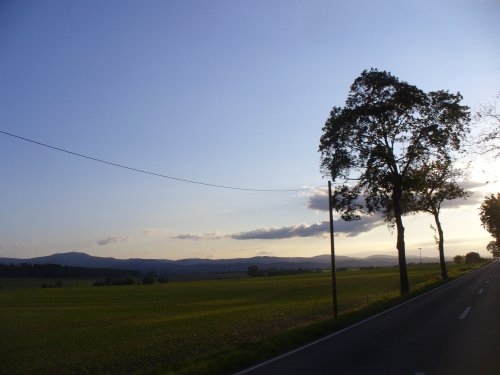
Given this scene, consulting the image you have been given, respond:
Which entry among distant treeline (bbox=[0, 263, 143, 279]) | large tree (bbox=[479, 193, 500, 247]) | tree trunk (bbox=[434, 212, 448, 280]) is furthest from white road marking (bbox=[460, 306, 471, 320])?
distant treeline (bbox=[0, 263, 143, 279])

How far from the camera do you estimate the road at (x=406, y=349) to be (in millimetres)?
10305

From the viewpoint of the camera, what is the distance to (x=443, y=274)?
5241 cm

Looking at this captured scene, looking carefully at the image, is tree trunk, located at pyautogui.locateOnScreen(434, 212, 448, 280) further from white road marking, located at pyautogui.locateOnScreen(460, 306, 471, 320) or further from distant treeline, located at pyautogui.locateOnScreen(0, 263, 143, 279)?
distant treeline, located at pyautogui.locateOnScreen(0, 263, 143, 279)

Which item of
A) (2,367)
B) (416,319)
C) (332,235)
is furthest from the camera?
(332,235)

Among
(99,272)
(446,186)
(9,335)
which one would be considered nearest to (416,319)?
(9,335)

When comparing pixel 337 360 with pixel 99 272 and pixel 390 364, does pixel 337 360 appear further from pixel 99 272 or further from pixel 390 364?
pixel 99 272

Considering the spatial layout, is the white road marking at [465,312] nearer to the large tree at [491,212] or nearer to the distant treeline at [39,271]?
the large tree at [491,212]

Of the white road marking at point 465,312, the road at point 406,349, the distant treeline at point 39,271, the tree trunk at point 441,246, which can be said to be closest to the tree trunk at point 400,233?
the white road marking at point 465,312

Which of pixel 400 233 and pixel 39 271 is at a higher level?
pixel 400 233

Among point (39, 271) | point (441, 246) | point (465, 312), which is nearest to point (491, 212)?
point (441, 246)

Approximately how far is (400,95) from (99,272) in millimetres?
182851

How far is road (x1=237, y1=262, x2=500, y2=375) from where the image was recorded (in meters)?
→ 10.3

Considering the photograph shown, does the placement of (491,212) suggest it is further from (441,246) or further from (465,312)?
(465,312)

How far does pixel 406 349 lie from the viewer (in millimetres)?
12375
